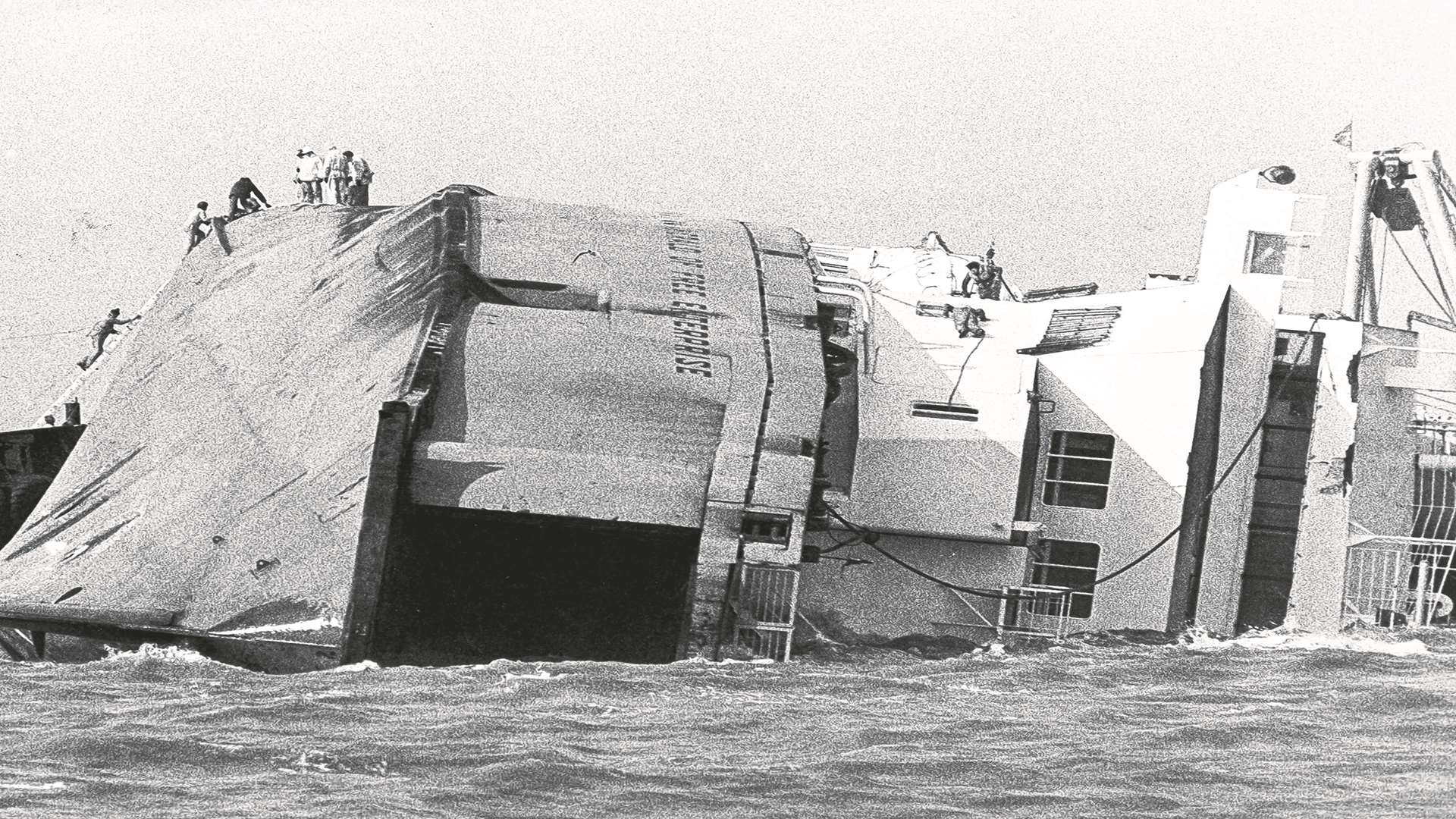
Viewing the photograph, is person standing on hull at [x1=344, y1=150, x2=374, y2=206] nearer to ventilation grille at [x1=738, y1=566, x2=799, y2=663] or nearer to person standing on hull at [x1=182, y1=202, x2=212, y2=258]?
person standing on hull at [x1=182, y1=202, x2=212, y2=258]

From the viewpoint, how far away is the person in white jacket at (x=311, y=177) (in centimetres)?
3012

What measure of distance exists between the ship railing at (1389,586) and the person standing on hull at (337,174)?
579 inches

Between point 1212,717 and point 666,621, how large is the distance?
5885 mm

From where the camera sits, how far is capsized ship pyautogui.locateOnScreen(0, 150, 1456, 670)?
19.5 metres

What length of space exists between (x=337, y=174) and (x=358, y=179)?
1.00ft

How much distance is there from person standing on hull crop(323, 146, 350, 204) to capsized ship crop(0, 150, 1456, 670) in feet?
7.05

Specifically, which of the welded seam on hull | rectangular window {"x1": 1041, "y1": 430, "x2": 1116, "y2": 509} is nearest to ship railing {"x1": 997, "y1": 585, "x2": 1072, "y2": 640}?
rectangular window {"x1": 1041, "y1": 430, "x2": 1116, "y2": 509}

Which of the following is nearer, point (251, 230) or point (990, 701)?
point (990, 701)

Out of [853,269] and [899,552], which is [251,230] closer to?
[853,269]

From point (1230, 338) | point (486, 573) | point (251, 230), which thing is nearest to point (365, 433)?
point (486, 573)

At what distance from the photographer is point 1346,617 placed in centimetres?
2584

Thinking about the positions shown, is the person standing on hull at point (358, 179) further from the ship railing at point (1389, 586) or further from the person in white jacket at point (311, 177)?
the ship railing at point (1389, 586)

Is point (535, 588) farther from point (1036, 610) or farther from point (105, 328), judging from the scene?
point (105, 328)

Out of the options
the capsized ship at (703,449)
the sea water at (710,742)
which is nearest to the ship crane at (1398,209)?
the capsized ship at (703,449)
